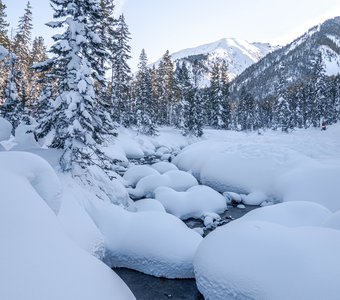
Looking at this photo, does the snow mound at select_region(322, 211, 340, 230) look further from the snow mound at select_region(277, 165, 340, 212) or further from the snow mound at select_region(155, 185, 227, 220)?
the snow mound at select_region(155, 185, 227, 220)

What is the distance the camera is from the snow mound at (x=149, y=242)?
31.6ft

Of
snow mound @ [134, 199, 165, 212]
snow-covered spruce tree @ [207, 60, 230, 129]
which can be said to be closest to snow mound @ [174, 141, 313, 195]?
snow mound @ [134, 199, 165, 212]

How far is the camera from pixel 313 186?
1593cm

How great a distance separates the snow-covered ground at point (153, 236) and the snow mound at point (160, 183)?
0.11m

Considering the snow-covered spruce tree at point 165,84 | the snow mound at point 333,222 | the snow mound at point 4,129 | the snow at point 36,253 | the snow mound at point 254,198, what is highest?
the snow-covered spruce tree at point 165,84

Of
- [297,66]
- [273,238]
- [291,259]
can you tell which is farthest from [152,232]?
[297,66]

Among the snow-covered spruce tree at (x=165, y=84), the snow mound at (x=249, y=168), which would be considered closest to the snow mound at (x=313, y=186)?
the snow mound at (x=249, y=168)

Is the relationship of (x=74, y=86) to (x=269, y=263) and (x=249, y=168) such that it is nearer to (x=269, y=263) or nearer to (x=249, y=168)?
(x=269, y=263)

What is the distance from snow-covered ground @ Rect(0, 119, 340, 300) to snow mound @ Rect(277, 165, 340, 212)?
56 mm

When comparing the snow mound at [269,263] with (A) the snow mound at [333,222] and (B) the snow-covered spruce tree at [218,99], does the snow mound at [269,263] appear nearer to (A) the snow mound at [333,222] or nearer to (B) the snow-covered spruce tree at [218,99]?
(A) the snow mound at [333,222]

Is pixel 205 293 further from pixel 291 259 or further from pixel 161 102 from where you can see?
pixel 161 102

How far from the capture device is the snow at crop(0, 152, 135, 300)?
16.6ft

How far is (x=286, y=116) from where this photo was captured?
66500mm

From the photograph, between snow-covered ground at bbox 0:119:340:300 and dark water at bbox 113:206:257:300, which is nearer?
snow-covered ground at bbox 0:119:340:300
